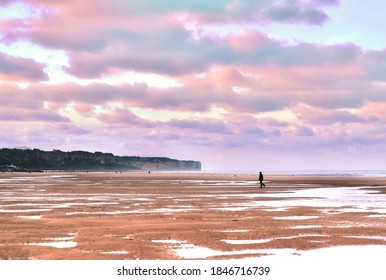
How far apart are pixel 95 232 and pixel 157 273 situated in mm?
6758

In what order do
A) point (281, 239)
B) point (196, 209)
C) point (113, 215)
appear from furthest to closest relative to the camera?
1. point (196, 209)
2. point (113, 215)
3. point (281, 239)

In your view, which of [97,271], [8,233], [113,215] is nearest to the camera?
[97,271]

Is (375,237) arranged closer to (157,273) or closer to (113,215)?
(157,273)

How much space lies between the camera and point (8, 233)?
1664 cm

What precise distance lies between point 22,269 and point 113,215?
39.1 ft

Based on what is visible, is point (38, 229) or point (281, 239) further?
point (38, 229)

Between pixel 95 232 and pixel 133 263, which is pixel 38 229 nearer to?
pixel 95 232

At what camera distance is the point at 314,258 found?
40.9 ft

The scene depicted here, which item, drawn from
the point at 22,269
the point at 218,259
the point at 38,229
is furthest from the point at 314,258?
the point at 38,229

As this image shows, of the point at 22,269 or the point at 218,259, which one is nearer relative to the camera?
the point at 22,269

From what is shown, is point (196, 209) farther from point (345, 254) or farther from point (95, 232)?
point (345, 254)

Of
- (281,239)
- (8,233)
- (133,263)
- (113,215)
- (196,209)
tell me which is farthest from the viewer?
(196,209)

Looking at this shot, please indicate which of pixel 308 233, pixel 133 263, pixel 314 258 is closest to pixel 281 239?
pixel 308 233

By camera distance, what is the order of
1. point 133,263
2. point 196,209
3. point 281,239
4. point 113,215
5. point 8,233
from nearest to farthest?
point 133,263
point 281,239
point 8,233
point 113,215
point 196,209
